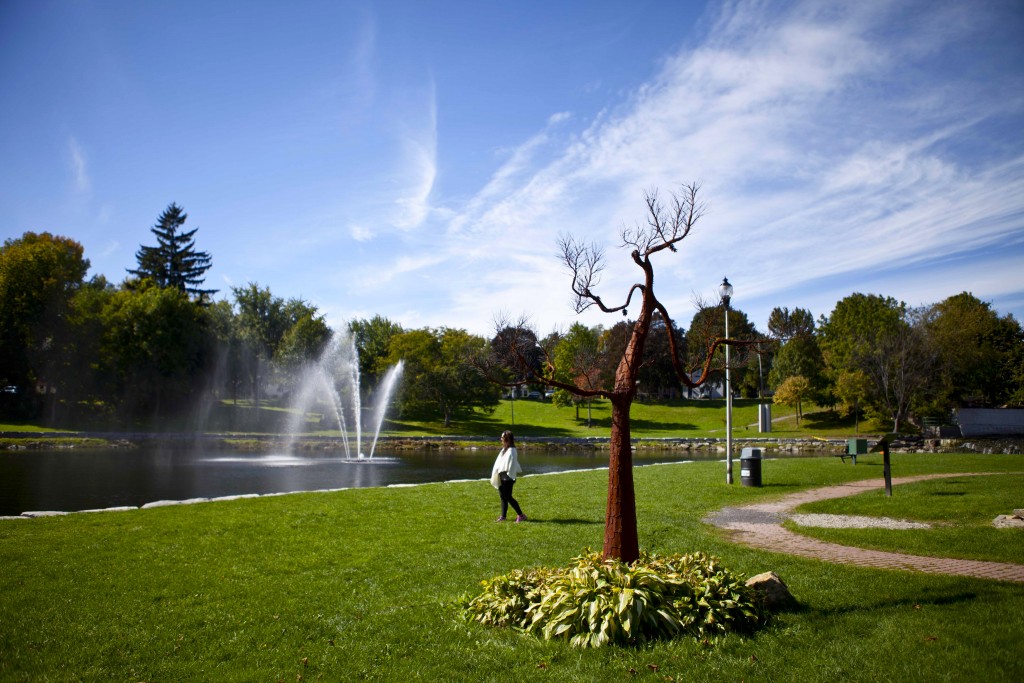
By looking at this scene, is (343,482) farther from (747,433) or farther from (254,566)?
(747,433)

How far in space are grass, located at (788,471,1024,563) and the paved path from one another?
0.36 metres

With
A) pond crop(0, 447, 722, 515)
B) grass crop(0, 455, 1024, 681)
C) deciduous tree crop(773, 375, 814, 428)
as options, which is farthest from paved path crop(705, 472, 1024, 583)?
deciduous tree crop(773, 375, 814, 428)

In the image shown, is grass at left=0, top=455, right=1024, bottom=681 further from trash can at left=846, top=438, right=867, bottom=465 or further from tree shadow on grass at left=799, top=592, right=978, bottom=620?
trash can at left=846, top=438, right=867, bottom=465

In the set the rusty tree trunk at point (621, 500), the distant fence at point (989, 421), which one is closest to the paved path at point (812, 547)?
the rusty tree trunk at point (621, 500)

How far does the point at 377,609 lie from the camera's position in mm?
6906

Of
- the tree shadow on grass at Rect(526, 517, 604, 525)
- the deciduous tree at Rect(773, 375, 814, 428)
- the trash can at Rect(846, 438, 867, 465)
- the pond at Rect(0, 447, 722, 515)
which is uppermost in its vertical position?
the deciduous tree at Rect(773, 375, 814, 428)

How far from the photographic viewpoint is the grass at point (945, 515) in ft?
30.3

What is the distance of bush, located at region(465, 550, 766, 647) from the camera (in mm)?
5871

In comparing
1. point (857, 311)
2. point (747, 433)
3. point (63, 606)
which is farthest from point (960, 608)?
point (857, 311)

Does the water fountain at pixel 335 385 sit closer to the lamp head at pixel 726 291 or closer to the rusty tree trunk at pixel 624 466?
the lamp head at pixel 726 291

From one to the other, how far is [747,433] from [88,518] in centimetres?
4903

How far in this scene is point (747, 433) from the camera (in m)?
52.0

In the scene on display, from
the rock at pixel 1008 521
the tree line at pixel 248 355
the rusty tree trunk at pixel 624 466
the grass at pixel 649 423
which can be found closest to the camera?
the rusty tree trunk at pixel 624 466

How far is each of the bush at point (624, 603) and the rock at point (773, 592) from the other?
0.65 feet
